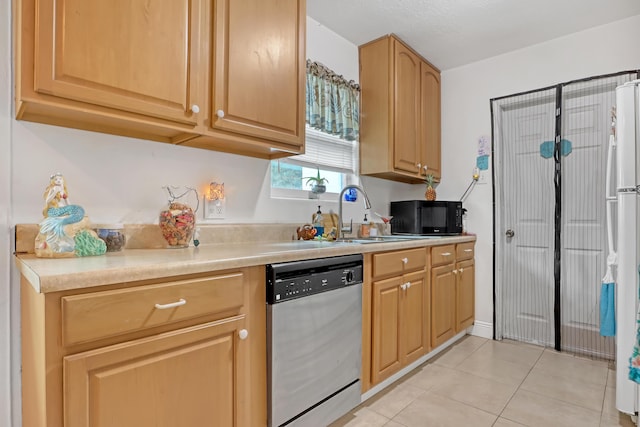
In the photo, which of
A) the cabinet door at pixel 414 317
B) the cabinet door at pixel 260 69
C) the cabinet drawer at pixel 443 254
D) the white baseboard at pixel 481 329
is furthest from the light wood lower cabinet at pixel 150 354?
the white baseboard at pixel 481 329

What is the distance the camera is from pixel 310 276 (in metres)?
1.54

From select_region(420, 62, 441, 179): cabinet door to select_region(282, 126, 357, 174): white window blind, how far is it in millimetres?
685

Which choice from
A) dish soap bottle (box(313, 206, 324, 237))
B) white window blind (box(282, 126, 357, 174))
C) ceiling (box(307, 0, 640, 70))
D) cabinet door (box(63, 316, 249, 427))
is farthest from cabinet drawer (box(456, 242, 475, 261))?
cabinet door (box(63, 316, 249, 427))

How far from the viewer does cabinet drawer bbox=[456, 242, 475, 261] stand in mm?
2908

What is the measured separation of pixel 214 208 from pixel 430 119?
225 cm

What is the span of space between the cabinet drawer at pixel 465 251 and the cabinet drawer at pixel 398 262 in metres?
0.62

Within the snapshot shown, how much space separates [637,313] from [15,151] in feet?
9.21

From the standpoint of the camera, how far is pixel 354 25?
260 cm

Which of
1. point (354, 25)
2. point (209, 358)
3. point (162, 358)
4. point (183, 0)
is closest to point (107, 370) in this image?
point (162, 358)

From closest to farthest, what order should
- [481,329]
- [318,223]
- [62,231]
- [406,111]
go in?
[62,231] < [318,223] < [406,111] < [481,329]

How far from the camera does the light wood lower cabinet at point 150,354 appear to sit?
904 millimetres

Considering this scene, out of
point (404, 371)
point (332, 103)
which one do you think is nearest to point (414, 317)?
point (404, 371)

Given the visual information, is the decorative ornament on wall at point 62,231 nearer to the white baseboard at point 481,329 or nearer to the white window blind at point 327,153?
the white window blind at point 327,153

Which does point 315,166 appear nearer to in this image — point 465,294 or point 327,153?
point 327,153
